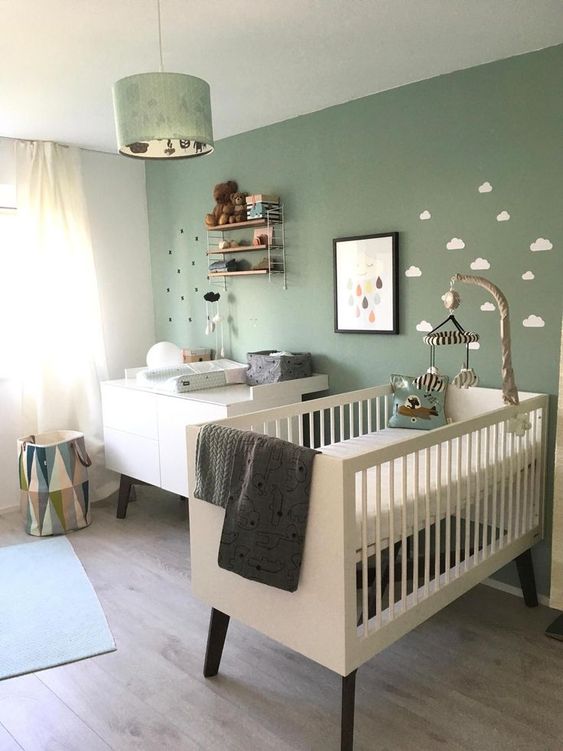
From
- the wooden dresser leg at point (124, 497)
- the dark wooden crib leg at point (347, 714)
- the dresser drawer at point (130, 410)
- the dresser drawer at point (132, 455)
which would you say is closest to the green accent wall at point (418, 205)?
the dresser drawer at point (130, 410)

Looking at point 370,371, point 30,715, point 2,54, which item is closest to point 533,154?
point 370,371

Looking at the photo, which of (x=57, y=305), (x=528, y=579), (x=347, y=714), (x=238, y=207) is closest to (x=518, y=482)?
(x=528, y=579)

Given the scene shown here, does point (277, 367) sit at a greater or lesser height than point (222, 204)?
lesser

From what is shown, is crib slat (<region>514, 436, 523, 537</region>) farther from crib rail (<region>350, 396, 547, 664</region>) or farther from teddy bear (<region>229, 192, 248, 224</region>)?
teddy bear (<region>229, 192, 248, 224</region>)

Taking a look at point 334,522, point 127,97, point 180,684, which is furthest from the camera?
point 180,684

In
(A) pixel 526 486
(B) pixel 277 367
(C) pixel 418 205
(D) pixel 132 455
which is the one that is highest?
(C) pixel 418 205

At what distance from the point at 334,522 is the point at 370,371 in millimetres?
1562

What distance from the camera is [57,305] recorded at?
3895 millimetres

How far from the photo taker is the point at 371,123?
303 cm

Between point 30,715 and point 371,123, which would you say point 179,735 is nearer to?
point 30,715

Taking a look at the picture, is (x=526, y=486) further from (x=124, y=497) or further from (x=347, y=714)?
(x=124, y=497)

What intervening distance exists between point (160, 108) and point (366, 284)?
154 centimetres

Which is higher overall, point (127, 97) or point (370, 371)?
point (127, 97)

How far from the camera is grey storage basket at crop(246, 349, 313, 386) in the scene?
3307 mm
